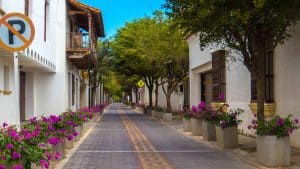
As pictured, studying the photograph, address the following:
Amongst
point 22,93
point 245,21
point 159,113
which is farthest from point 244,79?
point 159,113

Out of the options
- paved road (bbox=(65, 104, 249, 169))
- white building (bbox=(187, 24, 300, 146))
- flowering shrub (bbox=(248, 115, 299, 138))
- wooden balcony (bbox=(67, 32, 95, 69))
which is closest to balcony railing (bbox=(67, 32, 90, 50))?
wooden balcony (bbox=(67, 32, 95, 69))

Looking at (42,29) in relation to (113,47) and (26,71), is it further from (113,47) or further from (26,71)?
(113,47)

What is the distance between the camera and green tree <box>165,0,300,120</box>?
559 inches

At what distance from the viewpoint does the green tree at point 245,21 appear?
14.2m

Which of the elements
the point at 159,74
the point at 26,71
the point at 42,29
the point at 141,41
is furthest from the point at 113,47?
the point at 42,29

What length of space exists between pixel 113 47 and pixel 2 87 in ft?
119

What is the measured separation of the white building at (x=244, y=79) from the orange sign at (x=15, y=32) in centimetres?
943

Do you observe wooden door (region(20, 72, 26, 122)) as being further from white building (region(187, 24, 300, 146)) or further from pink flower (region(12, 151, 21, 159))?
pink flower (region(12, 151, 21, 159))

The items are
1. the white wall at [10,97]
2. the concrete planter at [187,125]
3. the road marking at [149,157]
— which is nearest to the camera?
the road marking at [149,157]

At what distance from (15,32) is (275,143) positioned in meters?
6.89

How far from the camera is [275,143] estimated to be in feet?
44.4

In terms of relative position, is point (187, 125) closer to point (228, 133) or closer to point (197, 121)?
point (197, 121)

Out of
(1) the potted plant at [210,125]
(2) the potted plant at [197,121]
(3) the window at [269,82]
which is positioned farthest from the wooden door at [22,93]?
(3) the window at [269,82]

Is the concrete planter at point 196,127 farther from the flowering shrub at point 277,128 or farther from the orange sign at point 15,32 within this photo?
the orange sign at point 15,32
